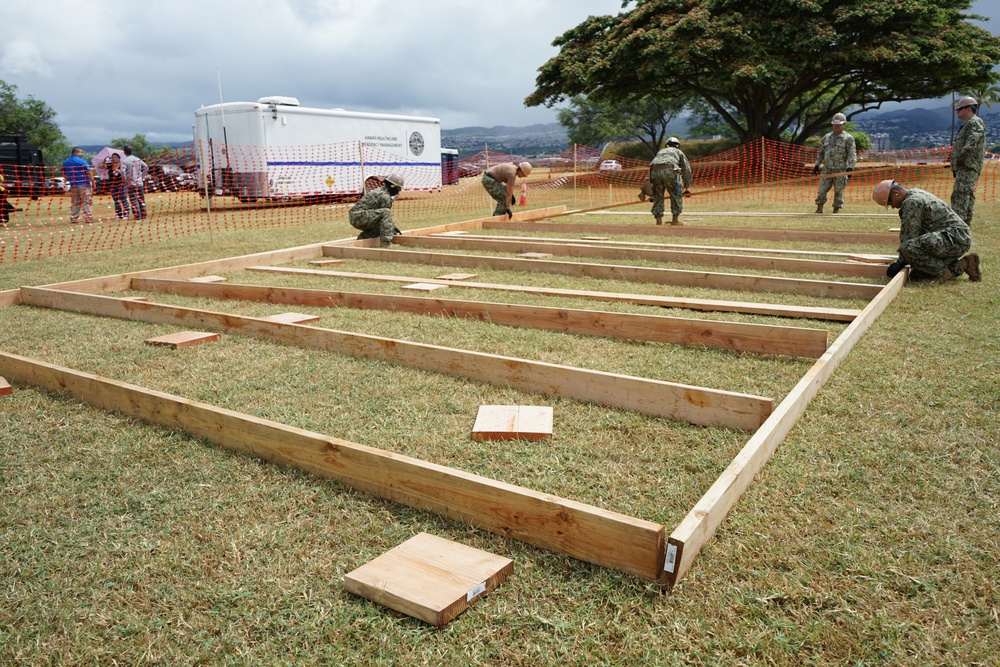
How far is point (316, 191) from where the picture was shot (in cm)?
2038

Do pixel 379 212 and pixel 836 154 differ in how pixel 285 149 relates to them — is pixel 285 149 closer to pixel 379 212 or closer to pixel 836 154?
pixel 379 212

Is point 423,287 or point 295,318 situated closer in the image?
point 295,318

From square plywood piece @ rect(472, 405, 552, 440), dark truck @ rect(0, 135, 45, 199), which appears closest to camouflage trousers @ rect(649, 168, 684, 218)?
square plywood piece @ rect(472, 405, 552, 440)

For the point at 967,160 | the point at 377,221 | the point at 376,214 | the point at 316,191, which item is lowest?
the point at 377,221

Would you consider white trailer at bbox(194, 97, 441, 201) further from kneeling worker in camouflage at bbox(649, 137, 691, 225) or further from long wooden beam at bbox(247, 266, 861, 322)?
long wooden beam at bbox(247, 266, 861, 322)

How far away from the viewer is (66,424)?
12.0 ft

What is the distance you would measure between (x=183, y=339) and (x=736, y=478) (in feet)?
14.5

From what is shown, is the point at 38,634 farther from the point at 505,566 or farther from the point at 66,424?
the point at 66,424

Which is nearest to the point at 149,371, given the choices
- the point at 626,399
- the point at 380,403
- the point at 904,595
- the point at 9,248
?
the point at 380,403

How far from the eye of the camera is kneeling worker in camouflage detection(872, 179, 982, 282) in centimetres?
640

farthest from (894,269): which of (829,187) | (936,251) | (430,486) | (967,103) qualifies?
(829,187)

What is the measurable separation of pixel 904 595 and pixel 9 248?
46.9 feet

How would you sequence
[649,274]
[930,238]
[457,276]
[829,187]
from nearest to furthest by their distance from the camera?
[930,238] → [649,274] → [457,276] → [829,187]

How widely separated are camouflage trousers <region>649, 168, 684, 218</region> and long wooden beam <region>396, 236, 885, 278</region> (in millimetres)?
3620
